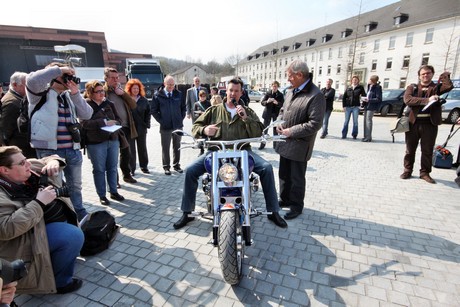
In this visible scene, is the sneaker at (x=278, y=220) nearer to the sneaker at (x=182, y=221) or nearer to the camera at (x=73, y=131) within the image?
the sneaker at (x=182, y=221)

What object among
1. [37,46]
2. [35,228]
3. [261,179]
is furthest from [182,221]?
[37,46]

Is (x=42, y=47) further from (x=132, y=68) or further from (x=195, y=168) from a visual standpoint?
(x=195, y=168)

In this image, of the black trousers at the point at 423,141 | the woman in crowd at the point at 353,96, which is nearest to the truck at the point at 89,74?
the woman in crowd at the point at 353,96

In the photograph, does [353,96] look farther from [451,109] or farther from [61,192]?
[61,192]

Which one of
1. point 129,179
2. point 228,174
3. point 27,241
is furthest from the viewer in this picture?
point 129,179

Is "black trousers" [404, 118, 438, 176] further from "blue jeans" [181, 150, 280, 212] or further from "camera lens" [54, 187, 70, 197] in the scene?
"camera lens" [54, 187, 70, 197]

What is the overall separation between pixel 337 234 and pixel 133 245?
254 cm

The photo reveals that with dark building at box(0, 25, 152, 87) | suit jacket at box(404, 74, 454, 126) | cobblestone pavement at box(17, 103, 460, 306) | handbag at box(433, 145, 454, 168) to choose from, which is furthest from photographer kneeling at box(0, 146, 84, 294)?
dark building at box(0, 25, 152, 87)

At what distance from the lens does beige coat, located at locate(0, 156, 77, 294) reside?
6.05 ft

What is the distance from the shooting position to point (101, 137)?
12.5ft

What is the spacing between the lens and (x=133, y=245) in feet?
10.1

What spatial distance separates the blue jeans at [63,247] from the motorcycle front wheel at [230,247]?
1.30 metres

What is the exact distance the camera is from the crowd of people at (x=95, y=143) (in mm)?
2023

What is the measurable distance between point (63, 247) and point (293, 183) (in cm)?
276
